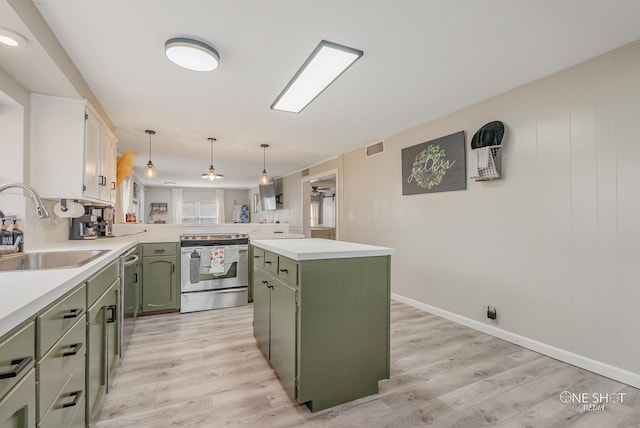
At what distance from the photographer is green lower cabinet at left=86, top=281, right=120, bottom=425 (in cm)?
141

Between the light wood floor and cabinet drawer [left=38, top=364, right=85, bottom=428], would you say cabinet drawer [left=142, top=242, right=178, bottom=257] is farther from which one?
cabinet drawer [left=38, top=364, right=85, bottom=428]

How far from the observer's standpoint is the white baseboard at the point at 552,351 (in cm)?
198

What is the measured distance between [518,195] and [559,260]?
23.9 inches

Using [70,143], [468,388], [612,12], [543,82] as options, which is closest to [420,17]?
[612,12]

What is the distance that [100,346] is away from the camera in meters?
1.61

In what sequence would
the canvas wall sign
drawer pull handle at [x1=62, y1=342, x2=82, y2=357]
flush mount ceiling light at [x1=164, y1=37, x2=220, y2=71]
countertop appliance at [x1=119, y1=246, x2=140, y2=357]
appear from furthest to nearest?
the canvas wall sign < countertop appliance at [x1=119, y1=246, x2=140, y2=357] < flush mount ceiling light at [x1=164, y1=37, x2=220, y2=71] < drawer pull handle at [x1=62, y1=342, x2=82, y2=357]

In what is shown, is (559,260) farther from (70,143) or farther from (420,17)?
(70,143)

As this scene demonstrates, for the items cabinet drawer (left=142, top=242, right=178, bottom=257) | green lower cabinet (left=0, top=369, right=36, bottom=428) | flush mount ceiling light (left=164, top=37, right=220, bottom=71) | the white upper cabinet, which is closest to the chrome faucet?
the white upper cabinet

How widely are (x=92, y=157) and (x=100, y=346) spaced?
1711 millimetres

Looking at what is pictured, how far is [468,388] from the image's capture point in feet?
6.29

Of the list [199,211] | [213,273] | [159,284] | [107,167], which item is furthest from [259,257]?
[199,211]

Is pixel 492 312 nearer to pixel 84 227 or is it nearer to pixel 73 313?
pixel 73 313

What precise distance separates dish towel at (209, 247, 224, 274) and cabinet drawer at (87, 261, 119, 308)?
5.07 ft

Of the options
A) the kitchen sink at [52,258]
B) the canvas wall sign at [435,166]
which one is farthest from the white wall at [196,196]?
the kitchen sink at [52,258]
